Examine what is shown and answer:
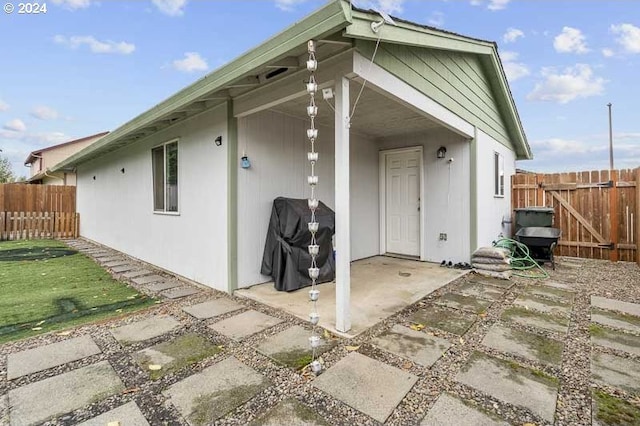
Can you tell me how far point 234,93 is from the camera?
398 centimetres

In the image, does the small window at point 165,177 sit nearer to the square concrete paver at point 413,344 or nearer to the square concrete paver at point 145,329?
the square concrete paver at point 145,329

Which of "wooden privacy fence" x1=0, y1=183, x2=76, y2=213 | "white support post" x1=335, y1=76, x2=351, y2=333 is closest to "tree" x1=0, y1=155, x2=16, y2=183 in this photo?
"wooden privacy fence" x1=0, y1=183, x2=76, y2=213

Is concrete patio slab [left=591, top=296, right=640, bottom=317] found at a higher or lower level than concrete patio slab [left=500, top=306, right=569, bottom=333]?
higher

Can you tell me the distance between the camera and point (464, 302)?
3.71 metres

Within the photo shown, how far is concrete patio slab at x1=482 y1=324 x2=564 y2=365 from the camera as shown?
95.3 inches

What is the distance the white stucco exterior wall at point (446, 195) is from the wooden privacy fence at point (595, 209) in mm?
A: 3003

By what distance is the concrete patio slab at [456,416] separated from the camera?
1685 millimetres

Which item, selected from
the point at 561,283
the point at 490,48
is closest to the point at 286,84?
the point at 490,48

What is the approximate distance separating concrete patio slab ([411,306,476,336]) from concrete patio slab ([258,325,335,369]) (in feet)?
3.66

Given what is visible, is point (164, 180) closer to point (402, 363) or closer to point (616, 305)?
point (402, 363)

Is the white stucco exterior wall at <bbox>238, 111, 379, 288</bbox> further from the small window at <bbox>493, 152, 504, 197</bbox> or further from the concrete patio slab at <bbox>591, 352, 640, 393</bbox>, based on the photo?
the small window at <bbox>493, 152, 504, 197</bbox>

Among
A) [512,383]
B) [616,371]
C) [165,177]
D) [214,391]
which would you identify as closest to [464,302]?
[616,371]

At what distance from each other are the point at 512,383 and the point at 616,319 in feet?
6.85

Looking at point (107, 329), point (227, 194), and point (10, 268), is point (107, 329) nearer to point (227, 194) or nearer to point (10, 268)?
point (227, 194)
